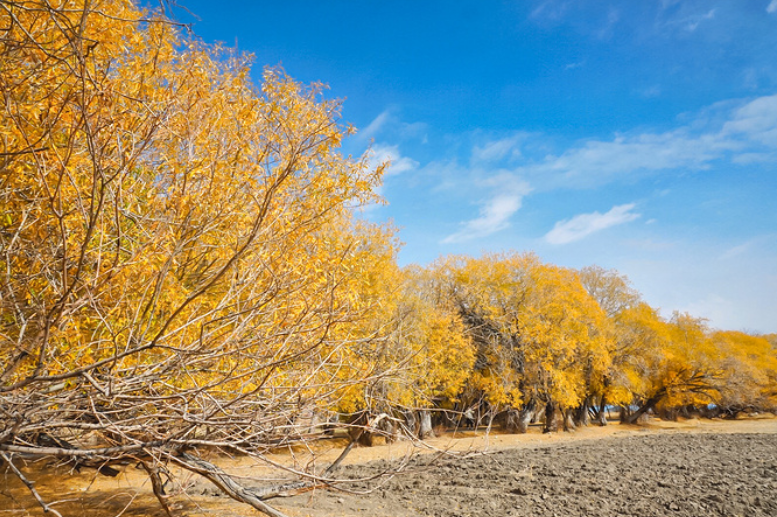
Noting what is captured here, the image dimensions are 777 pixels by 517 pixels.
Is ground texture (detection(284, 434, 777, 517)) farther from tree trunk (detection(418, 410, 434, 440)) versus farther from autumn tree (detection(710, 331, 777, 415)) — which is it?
autumn tree (detection(710, 331, 777, 415))

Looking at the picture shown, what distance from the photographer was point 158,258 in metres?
4.32

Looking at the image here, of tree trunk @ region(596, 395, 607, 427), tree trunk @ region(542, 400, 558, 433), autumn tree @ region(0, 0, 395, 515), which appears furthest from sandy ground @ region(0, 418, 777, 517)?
tree trunk @ region(596, 395, 607, 427)

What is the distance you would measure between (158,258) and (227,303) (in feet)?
5.28

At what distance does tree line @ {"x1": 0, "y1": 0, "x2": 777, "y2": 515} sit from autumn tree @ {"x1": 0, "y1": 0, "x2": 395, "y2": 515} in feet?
0.16

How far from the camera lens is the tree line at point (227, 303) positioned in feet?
9.38

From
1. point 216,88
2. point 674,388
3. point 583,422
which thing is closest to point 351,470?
point 216,88

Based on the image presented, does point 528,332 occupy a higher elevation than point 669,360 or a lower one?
higher

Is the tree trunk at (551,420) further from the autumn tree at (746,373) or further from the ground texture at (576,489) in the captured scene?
the autumn tree at (746,373)

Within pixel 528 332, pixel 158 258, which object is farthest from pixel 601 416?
pixel 158 258

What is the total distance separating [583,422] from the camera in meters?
33.2

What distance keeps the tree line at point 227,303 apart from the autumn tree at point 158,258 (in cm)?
5

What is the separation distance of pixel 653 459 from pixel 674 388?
75.3ft

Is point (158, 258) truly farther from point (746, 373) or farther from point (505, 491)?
point (746, 373)

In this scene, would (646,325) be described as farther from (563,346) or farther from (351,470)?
(351,470)
